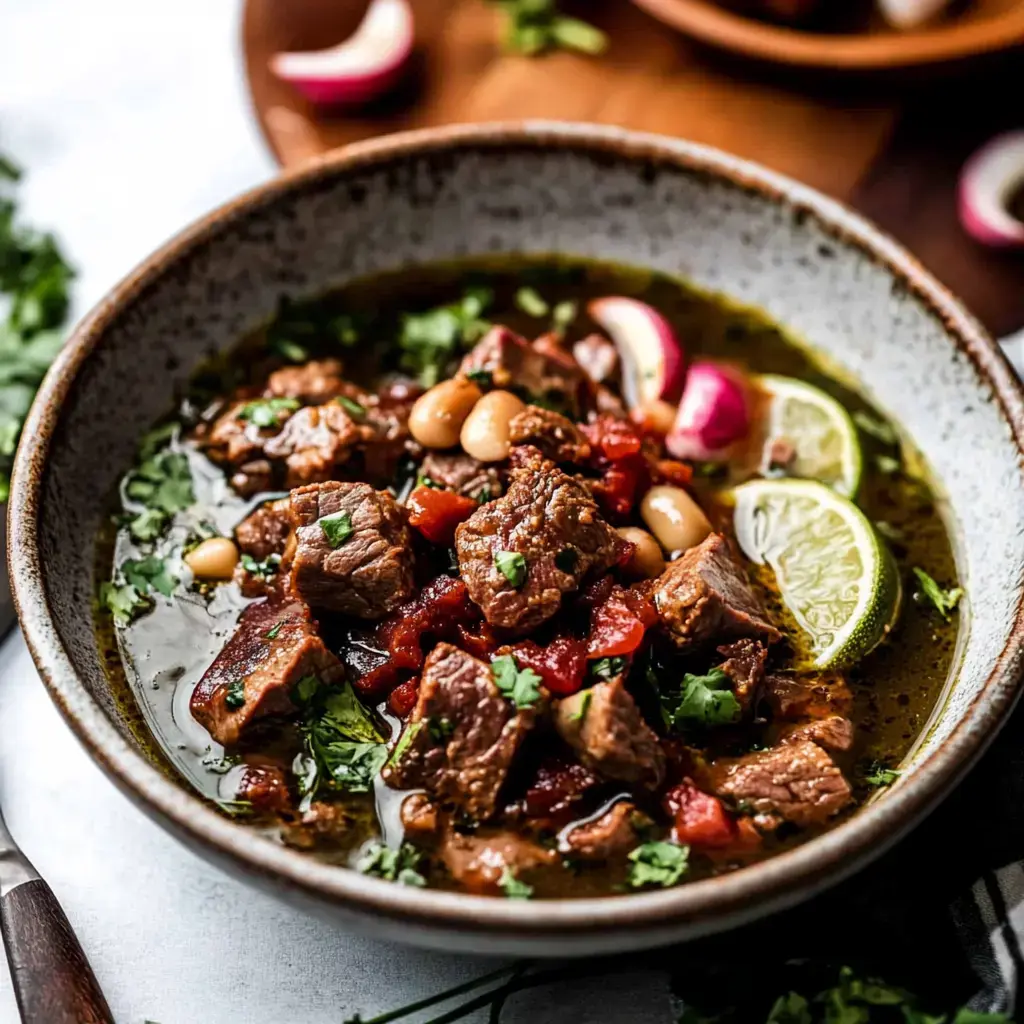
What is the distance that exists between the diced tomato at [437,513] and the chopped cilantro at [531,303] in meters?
1.25

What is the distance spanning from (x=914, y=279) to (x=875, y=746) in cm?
181

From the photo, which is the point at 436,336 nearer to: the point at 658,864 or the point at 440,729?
the point at 440,729

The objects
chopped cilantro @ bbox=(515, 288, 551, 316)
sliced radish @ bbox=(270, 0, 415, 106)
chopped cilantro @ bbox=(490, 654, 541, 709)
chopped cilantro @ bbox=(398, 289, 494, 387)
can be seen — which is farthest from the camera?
sliced radish @ bbox=(270, 0, 415, 106)

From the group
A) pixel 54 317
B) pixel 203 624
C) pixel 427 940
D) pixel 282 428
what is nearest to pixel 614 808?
pixel 427 940

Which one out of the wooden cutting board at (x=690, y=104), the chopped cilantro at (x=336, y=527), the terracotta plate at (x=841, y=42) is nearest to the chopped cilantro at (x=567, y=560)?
the chopped cilantro at (x=336, y=527)

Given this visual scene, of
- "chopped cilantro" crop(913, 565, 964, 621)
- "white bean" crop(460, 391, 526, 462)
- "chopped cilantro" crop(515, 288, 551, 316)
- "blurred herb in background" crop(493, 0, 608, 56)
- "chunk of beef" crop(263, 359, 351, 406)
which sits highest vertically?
"blurred herb in background" crop(493, 0, 608, 56)

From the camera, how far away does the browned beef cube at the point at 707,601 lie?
157 inches

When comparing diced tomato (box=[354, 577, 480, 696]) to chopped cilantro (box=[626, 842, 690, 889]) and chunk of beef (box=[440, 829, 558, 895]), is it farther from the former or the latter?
chopped cilantro (box=[626, 842, 690, 889])

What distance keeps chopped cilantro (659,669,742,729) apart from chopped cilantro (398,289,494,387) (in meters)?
1.67

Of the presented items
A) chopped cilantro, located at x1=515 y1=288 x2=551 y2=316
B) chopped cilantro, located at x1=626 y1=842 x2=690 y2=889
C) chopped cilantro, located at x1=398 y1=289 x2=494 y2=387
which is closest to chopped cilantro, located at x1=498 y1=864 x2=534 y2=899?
chopped cilantro, located at x1=626 y1=842 x2=690 y2=889

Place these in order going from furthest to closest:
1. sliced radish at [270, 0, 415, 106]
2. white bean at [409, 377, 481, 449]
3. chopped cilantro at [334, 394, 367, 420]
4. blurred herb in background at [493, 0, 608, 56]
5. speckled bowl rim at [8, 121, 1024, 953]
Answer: blurred herb in background at [493, 0, 608, 56]
sliced radish at [270, 0, 415, 106]
chopped cilantro at [334, 394, 367, 420]
white bean at [409, 377, 481, 449]
speckled bowl rim at [8, 121, 1024, 953]

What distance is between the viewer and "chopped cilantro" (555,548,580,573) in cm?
402

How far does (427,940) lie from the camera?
3350mm

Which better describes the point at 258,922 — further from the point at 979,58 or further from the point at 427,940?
the point at 979,58
